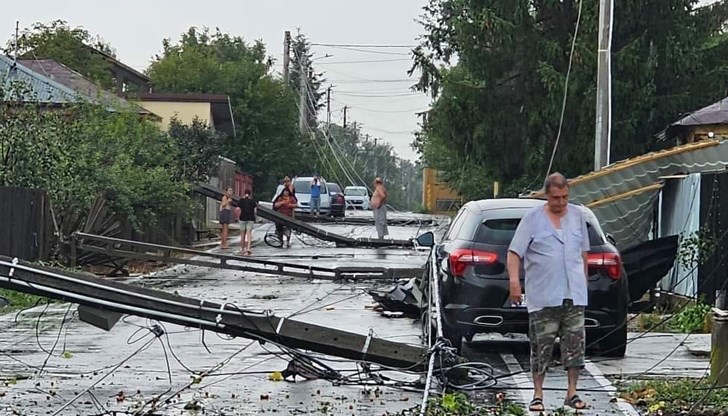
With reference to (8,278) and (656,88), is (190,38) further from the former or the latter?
(8,278)

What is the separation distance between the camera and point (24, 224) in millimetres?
23125

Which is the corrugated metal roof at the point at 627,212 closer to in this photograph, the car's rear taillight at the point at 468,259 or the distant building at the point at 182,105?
Result: the car's rear taillight at the point at 468,259

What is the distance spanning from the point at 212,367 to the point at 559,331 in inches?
152

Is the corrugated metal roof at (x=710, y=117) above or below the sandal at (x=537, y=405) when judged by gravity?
above

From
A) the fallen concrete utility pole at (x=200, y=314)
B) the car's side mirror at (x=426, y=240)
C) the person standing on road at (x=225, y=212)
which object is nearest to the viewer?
the fallen concrete utility pole at (x=200, y=314)

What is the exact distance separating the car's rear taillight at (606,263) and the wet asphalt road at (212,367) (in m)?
0.92

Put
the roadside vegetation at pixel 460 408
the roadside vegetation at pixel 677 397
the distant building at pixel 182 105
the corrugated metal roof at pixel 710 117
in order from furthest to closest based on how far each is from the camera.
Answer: the distant building at pixel 182 105, the corrugated metal roof at pixel 710 117, the roadside vegetation at pixel 677 397, the roadside vegetation at pixel 460 408

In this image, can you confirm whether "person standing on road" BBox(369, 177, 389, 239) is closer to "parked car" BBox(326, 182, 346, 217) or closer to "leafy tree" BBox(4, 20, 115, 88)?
"parked car" BBox(326, 182, 346, 217)

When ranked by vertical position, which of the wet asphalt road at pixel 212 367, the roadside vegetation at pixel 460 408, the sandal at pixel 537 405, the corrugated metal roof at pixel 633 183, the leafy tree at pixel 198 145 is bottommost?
the wet asphalt road at pixel 212 367

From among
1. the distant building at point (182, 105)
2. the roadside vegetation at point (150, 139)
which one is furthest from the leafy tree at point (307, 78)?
the distant building at point (182, 105)

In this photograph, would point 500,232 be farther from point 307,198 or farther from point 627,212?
point 307,198

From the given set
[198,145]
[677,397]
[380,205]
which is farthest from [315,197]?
[677,397]

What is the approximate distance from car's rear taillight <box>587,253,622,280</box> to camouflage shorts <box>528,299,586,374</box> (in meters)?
2.51

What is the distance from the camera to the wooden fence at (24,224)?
22.8 m
